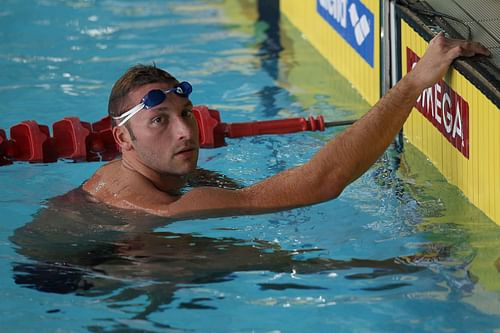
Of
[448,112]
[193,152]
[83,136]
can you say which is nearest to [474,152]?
[448,112]

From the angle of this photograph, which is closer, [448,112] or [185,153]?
[185,153]

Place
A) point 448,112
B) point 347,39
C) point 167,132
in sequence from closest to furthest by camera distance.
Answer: point 167,132 → point 448,112 → point 347,39

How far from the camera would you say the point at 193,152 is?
12.6ft

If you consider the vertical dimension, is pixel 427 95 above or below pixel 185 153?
above

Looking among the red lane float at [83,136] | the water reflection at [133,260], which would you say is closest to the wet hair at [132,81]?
the water reflection at [133,260]

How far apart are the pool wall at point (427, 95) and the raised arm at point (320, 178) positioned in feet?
1.00

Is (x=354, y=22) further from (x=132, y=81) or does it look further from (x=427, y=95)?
(x=132, y=81)

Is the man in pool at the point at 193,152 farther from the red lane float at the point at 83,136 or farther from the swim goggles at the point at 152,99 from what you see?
the red lane float at the point at 83,136

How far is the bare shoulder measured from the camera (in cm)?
389

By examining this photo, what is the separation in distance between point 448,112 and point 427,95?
0.90ft

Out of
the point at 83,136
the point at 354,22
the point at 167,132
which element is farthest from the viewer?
the point at 354,22

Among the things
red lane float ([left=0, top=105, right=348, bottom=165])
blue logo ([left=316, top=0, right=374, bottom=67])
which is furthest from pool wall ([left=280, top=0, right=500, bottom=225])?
red lane float ([left=0, top=105, right=348, bottom=165])

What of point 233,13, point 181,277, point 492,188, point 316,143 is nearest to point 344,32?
point 316,143

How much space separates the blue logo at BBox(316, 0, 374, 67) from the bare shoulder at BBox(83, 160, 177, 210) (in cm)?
198
